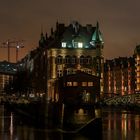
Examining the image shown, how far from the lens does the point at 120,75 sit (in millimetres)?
172875

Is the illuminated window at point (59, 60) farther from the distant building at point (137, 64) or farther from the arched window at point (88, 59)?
the distant building at point (137, 64)

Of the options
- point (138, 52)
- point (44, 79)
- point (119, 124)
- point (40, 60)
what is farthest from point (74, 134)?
point (138, 52)

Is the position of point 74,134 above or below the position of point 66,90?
below

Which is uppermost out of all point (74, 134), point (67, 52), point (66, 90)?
point (67, 52)

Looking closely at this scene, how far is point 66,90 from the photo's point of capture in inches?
2788

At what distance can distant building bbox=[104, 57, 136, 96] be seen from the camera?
164 m

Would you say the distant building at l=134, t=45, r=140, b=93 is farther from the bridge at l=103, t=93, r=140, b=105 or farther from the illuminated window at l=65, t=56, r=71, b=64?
the illuminated window at l=65, t=56, r=71, b=64

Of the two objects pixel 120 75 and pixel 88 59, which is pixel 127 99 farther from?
pixel 120 75

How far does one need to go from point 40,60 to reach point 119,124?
125 feet

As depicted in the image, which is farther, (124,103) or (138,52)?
(138,52)

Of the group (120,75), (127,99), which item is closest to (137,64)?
(120,75)

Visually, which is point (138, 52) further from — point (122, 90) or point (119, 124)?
point (119, 124)

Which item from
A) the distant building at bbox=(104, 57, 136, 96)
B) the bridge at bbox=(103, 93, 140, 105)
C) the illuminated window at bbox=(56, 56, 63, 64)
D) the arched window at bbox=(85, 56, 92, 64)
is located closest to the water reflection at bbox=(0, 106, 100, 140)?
the illuminated window at bbox=(56, 56, 63, 64)

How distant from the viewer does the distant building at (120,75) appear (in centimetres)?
16350
